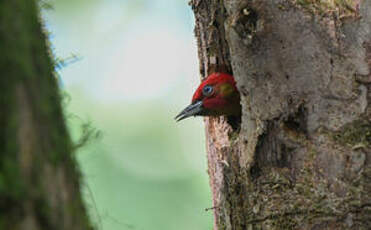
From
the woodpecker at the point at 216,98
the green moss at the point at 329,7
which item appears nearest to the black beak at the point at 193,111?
the woodpecker at the point at 216,98

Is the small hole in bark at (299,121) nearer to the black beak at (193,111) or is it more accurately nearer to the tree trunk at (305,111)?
the tree trunk at (305,111)

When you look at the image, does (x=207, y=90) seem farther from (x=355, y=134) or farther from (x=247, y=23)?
(x=355, y=134)

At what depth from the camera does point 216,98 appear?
478cm

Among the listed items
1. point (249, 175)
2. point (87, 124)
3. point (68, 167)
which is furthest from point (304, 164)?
point (68, 167)

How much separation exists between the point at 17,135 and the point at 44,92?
158 mm

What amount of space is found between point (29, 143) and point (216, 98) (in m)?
3.50

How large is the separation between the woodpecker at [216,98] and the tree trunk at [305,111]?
3.08ft

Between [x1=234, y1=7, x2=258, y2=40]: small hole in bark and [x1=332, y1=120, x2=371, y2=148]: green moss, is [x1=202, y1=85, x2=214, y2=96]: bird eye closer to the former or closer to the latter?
[x1=234, y1=7, x2=258, y2=40]: small hole in bark

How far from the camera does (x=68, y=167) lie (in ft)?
4.81

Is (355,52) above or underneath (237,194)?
above

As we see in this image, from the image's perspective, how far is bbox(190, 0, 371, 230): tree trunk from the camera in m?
3.34

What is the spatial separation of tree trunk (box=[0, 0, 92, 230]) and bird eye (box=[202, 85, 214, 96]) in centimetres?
332

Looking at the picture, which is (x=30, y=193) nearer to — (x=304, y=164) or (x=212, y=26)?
(x=304, y=164)

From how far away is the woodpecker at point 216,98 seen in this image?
459cm
